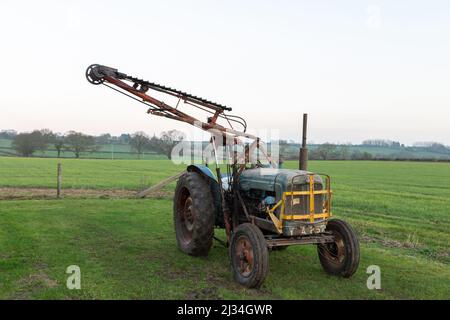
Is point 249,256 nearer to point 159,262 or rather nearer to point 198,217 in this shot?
A: point 198,217

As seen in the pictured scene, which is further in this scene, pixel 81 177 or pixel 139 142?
pixel 139 142

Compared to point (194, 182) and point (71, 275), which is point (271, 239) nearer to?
point (194, 182)

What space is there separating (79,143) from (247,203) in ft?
235

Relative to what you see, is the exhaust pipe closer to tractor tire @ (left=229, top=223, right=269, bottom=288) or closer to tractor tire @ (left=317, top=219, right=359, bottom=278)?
tractor tire @ (left=317, top=219, right=359, bottom=278)

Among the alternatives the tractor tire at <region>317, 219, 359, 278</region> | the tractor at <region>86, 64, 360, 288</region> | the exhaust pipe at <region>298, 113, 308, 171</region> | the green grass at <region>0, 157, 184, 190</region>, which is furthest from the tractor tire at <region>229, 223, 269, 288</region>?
the green grass at <region>0, 157, 184, 190</region>

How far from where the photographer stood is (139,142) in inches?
3054

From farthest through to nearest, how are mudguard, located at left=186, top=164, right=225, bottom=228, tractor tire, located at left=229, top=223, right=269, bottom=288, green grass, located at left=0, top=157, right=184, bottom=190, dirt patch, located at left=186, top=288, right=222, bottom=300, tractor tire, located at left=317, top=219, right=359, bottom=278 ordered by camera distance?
green grass, located at left=0, top=157, right=184, bottom=190
mudguard, located at left=186, top=164, right=225, bottom=228
tractor tire, located at left=317, top=219, right=359, bottom=278
tractor tire, located at left=229, top=223, right=269, bottom=288
dirt patch, located at left=186, top=288, right=222, bottom=300

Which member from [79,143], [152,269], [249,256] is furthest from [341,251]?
[79,143]

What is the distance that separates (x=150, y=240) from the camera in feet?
28.6

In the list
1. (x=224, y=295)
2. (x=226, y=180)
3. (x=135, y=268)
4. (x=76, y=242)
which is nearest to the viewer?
(x=224, y=295)

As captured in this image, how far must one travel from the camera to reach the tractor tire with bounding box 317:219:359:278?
612cm
